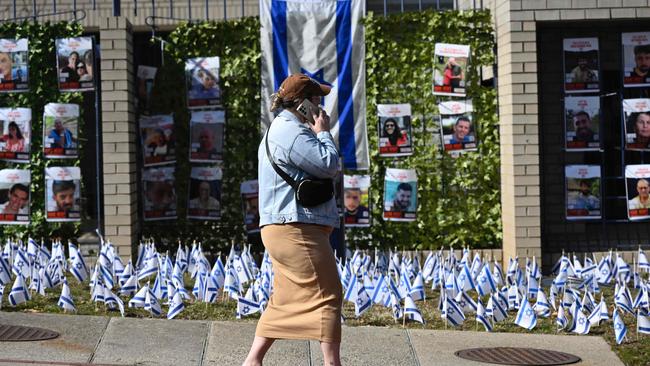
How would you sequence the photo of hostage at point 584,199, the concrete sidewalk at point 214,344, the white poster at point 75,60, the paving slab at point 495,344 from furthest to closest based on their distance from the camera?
the photo of hostage at point 584,199 → the white poster at point 75,60 → the paving slab at point 495,344 → the concrete sidewalk at point 214,344

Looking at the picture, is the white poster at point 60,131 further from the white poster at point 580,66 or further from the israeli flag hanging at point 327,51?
the white poster at point 580,66

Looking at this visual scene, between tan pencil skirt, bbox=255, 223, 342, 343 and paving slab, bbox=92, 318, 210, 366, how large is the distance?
3.89ft

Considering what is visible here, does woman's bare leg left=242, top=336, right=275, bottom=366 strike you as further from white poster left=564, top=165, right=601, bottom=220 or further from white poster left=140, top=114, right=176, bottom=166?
white poster left=564, top=165, right=601, bottom=220

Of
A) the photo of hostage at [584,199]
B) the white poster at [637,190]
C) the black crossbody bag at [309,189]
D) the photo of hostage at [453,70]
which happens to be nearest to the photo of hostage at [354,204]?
the photo of hostage at [453,70]

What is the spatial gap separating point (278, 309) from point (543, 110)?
243 inches

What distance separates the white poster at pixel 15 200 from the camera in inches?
454

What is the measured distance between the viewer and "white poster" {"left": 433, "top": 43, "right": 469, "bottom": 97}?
37.8 feet

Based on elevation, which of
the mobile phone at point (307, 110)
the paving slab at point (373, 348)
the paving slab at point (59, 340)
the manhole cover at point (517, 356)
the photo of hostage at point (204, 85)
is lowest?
the manhole cover at point (517, 356)

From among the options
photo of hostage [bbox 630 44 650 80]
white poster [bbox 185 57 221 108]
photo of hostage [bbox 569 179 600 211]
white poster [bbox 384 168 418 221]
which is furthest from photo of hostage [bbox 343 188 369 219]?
photo of hostage [bbox 630 44 650 80]

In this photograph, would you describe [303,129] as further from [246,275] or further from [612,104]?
[612,104]

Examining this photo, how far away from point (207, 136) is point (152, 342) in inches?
158

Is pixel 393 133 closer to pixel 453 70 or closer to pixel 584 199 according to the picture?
pixel 453 70

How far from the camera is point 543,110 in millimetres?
12047

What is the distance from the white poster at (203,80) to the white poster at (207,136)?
12 cm
